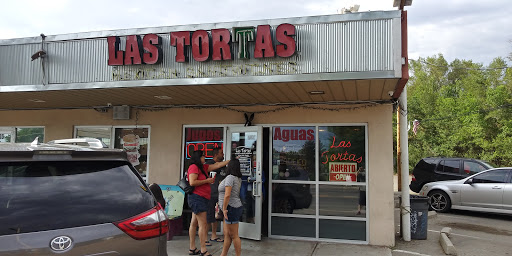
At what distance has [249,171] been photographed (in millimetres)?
7734

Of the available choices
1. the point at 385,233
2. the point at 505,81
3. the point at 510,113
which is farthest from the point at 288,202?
the point at 505,81

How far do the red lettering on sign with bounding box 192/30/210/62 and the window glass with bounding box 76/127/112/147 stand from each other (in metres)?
3.91

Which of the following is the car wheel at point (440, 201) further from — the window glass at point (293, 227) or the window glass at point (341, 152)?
the window glass at point (293, 227)

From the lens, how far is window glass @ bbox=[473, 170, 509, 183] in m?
10.6

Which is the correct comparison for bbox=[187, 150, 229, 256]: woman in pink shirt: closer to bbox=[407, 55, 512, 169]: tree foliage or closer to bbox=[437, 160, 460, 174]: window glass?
bbox=[437, 160, 460, 174]: window glass

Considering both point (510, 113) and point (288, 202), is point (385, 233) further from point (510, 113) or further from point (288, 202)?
point (510, 113)

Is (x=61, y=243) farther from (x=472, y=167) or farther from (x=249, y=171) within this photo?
(x=472, y=167)

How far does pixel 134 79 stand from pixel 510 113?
985 inches

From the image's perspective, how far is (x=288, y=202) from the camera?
7770 mm

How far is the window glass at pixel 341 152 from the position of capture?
24.7 ft

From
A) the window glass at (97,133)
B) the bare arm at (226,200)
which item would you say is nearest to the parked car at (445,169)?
the bare arm at (226,200)

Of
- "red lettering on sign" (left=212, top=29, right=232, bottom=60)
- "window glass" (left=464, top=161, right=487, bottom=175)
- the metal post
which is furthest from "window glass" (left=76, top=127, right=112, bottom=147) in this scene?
"window glass" (left=464, top=161, right=487, bottom=175)

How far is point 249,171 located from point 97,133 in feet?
13.4

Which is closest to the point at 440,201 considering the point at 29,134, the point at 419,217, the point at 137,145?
the point at 419,217
